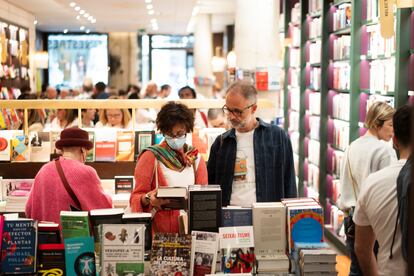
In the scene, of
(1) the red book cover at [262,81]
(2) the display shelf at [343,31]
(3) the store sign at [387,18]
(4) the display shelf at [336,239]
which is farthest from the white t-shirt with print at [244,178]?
(2) the display shelf at [343,31]

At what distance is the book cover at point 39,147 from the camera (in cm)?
640

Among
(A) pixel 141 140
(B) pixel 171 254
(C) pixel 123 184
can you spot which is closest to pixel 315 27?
(A) pixel 141 140

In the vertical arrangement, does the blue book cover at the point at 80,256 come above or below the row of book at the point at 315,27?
below

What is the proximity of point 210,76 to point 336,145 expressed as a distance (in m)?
15.3

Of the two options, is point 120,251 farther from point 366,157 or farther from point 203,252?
point 366,157

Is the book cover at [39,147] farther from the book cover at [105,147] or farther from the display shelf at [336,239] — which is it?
the display shelf at [336,239]

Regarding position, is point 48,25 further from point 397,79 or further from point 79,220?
point 79,220

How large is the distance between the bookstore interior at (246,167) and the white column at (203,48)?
10.5 meters

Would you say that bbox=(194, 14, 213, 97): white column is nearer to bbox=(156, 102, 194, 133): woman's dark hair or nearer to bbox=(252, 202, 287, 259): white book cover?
bbox=(156, 102, 194, 133): woman's dark hair

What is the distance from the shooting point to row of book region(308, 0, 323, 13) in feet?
34.1

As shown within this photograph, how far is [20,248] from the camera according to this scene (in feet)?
11.4

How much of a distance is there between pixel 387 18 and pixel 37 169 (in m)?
3.08

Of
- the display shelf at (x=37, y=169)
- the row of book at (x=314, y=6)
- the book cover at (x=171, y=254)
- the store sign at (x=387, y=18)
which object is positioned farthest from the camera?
the row of book at (x=314, y=6)

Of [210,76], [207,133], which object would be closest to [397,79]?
[207,133]
